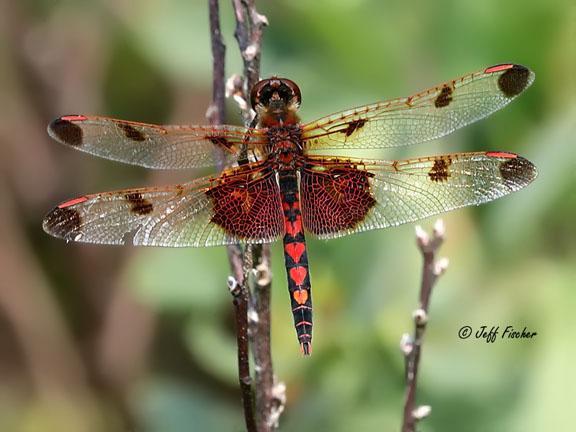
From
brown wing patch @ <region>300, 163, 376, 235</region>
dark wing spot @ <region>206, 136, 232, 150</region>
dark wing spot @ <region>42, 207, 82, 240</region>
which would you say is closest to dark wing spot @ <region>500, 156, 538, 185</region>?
brown wing patch @ <region>300, 163, 376, 235</region>

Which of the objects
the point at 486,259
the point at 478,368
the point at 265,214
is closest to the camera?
the point at 265,214

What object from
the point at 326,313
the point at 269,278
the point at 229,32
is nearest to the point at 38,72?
the point at 229,32

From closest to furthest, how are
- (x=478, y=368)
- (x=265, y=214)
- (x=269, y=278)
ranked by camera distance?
(x=269, y=278)
(x=265, y=214)
(x=478, y=368)

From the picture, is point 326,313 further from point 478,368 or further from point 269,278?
point 269,278

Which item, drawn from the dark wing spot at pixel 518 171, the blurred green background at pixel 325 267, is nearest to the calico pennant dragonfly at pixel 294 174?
the dark wing spot at pixel 518 171

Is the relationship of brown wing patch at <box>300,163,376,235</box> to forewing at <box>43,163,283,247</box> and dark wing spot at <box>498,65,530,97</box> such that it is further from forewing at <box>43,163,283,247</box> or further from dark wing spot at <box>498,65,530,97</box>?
dark wing spot at <box>498,65,530,97</box>

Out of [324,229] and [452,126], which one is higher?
[452,126]
